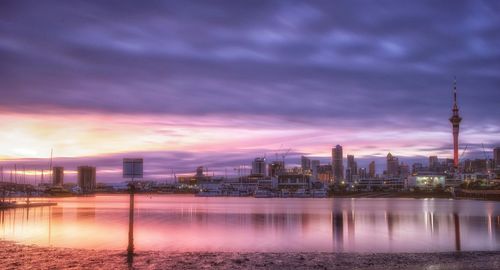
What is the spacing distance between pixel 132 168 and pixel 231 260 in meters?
7.72

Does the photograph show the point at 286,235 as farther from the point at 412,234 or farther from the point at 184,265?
the point at 184,265

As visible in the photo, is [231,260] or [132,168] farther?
[132,168]

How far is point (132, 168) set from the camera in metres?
29.5

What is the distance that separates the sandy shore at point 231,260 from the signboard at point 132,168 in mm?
4738

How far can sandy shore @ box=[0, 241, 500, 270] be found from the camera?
85.7 feet

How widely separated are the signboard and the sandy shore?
15.5ft

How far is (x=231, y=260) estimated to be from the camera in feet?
94.0

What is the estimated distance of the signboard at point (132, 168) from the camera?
29.3 metres

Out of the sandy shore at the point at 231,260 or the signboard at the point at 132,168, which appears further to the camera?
the signboard at the point at 132,168

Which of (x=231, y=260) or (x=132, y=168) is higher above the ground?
(x=132, y=168)

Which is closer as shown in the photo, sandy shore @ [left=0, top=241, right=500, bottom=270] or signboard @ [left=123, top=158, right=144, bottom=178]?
sandy shore @ [left=0, top=241, right=500, bottom=270]

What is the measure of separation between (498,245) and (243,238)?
2180cm

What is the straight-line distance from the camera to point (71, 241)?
43.0 meters

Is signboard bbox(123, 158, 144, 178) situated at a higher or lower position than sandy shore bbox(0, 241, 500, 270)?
higher
